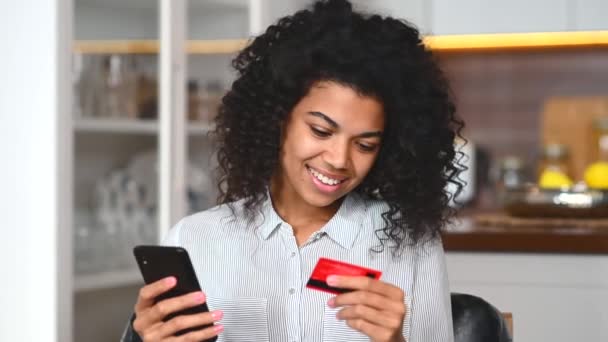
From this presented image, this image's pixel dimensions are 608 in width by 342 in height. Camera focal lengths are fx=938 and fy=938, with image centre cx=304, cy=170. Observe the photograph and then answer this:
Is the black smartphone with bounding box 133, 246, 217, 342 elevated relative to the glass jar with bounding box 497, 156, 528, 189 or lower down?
lower down

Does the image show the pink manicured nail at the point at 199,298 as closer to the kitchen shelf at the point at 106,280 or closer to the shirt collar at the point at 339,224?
the shirt collar at the point at 339,224

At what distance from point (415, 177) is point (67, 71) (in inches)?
35.6

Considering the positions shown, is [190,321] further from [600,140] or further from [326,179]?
[600,140]

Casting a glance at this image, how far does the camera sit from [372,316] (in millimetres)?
1202

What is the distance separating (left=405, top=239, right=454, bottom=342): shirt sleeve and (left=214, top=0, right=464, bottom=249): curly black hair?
34 mm

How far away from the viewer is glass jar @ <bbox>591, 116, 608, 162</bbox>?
3.40 meters

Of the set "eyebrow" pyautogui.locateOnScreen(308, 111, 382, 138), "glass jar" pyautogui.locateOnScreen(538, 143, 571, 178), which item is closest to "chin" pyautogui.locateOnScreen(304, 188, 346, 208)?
"eyebrow" pyautogui.locateOnScreen(308, 111, 382, 138)

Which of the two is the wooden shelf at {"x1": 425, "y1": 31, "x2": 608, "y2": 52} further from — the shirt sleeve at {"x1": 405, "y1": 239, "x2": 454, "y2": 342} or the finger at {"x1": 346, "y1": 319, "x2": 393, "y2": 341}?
the finger at {"x1": 346, "y1": 319, "x2": 393, "y2": 341}

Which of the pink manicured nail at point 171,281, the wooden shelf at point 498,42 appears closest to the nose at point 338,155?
the pink manicured nail at point 171,281
